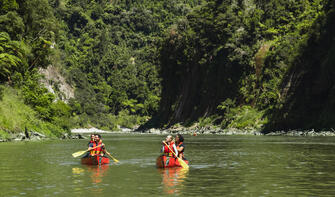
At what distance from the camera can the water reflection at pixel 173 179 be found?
19.6m

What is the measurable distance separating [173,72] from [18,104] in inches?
3414

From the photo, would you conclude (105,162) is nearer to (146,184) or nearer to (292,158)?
(146,184)

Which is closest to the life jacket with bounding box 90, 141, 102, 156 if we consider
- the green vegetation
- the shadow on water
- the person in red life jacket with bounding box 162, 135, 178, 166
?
the shadow on water

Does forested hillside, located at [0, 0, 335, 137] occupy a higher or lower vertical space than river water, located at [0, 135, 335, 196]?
higher

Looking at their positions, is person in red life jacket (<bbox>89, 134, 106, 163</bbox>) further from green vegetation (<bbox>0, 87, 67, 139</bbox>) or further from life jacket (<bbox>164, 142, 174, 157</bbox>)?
green vegetation (<bbox>0, 87, 67, 139</bbox>)

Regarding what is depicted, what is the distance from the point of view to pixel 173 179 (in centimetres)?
2309

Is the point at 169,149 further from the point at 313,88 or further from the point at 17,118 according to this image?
the point at 313,88

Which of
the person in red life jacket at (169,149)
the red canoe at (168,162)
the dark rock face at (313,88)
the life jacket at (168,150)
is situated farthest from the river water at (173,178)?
the dark rock face at (313,88)

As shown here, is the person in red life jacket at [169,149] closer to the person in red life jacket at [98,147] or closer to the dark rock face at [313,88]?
the person in red life jacket at [98,147]

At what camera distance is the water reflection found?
64.4 feet

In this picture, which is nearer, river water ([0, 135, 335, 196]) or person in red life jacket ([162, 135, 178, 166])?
river water ([0, 135, 335, 196])

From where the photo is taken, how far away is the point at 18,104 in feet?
208

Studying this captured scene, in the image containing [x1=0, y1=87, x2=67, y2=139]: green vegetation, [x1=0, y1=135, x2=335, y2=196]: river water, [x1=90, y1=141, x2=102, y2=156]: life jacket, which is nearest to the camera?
[x1=0, y1=135, x2=335, y2=196]: river water

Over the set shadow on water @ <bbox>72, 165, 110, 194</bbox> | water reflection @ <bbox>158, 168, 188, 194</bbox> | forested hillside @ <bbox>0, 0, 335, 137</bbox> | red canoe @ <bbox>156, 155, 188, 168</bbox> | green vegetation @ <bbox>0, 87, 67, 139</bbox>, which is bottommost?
water reflection @ <bbox>158, 168, 188, 194</bbox>
